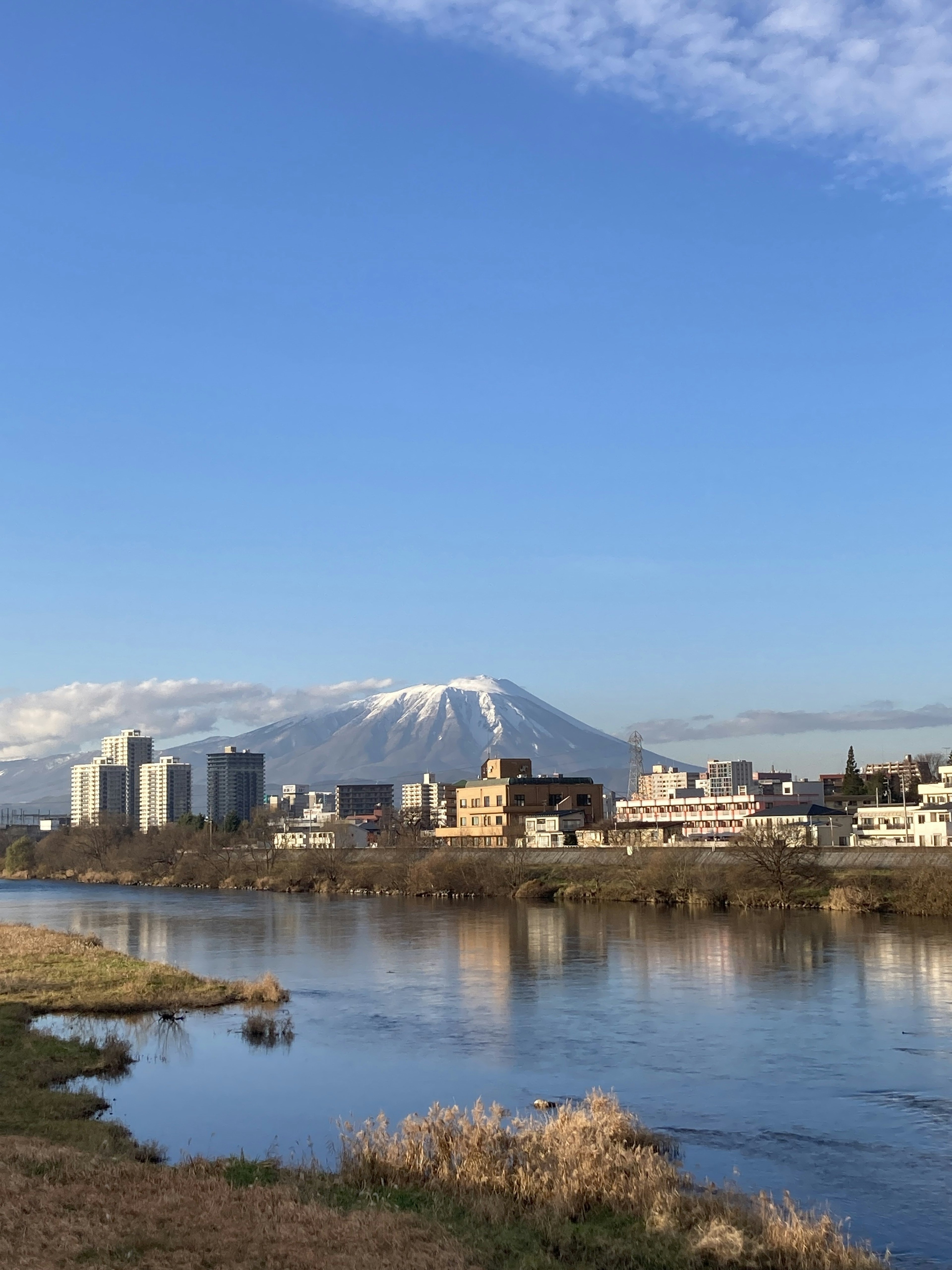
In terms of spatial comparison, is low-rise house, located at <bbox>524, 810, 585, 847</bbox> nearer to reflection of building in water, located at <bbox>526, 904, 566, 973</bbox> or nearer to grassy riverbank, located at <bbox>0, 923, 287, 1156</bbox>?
reflection of building in water, located at <bbox>526, 904, 566, 973</bbox>

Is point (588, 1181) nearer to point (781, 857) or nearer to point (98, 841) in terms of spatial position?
point (781, 857)

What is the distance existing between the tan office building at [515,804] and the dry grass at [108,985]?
68.4 meters

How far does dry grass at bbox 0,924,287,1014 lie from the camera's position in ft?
102

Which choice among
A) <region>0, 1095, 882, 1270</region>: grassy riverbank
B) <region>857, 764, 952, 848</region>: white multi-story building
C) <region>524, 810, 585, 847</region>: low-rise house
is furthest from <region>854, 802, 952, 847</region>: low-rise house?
<region>0, 1095, 882, 1270</region>: grassy riverbank

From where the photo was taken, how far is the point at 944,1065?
78.8 ft

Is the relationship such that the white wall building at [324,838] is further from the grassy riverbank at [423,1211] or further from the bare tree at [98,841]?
the grassy riverbank at [423,1211]

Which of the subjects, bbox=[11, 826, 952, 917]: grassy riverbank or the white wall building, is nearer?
bbox=[11, 826, 952, 917]: grassy riverbank

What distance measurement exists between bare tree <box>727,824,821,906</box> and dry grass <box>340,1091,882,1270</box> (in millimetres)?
46584

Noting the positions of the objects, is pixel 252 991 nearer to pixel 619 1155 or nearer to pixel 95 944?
pixel 95 944

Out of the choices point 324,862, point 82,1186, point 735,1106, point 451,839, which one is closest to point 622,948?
point 735,1106

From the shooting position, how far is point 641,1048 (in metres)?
26.2

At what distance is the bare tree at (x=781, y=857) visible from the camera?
203 feet

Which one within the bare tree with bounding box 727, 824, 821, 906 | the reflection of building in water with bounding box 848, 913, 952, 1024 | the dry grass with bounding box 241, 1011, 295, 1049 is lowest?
the reflection of building in water with bounding box 848, 913, 952, 1024

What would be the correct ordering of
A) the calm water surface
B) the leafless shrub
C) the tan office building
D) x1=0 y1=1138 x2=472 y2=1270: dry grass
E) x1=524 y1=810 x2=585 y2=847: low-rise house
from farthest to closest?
the tan office building
x1=524 y1=810 x2=585 y2=847: low-rise house
the leafless shrub
the calm water surface
x1=0 y1=1138 x2=472 y2=1270: dry grass
